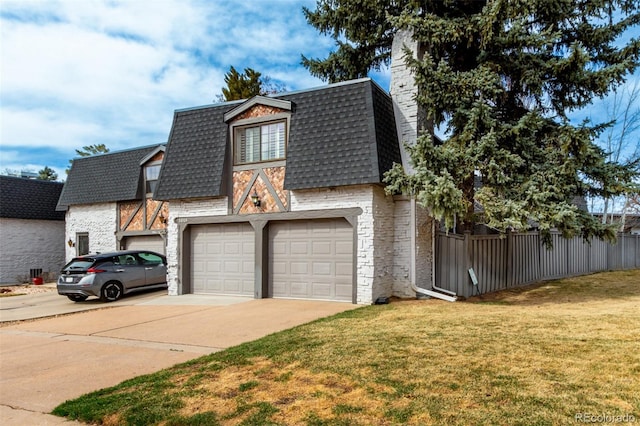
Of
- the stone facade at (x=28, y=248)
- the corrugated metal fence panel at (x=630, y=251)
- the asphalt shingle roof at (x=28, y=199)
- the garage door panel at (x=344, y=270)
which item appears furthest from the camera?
the asphalt shingle roof at (x=28, y=199)

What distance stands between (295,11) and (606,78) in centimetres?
885

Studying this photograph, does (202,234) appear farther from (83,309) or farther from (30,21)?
(30,21)

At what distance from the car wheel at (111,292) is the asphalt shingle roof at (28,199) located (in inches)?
431

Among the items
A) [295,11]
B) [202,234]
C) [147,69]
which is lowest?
[202,234]

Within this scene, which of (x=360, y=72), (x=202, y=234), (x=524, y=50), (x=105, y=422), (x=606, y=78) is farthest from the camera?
(x=360, y=72)

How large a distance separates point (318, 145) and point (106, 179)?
37.7ft

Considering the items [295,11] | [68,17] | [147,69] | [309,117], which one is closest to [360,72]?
[295,11]

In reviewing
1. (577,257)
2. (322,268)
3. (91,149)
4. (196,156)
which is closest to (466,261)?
(322,268)

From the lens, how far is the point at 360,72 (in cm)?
1488

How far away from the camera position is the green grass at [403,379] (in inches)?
149

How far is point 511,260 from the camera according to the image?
1295 centimetres

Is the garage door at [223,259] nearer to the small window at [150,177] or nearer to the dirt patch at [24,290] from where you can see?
the small window at [150,177]

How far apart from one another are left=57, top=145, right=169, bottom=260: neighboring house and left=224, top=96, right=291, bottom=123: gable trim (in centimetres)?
556

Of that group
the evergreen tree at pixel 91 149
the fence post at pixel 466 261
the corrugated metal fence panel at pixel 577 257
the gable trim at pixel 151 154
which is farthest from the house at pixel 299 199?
the evergreen tree at pixel 91 149
